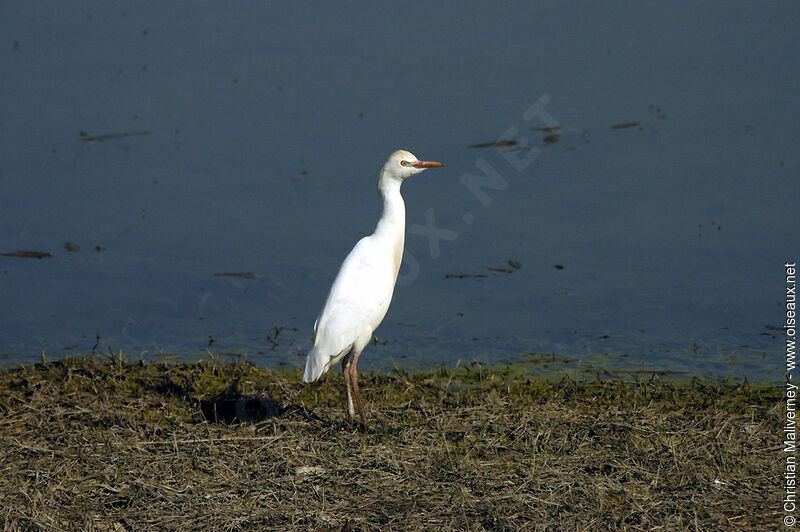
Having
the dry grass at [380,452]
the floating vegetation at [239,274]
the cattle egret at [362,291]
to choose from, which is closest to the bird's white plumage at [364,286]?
the cattle egret at [362,291]

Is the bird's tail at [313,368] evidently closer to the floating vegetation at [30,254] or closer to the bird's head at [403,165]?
the bird's head at [403,165]

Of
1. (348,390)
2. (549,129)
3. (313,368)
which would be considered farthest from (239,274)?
(549,129)

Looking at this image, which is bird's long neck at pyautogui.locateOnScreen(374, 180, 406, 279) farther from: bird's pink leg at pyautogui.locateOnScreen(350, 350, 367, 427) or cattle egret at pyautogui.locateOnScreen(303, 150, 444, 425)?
bird's pink leg at pyautogui.locateOnScreen(350, 350, 367, 427)

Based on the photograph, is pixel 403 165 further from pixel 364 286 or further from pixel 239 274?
pixel 239 274

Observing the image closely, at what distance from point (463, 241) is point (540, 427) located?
109 inches

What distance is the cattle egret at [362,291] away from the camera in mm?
5742

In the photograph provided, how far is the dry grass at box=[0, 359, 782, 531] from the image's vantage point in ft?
14.6

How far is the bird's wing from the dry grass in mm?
404

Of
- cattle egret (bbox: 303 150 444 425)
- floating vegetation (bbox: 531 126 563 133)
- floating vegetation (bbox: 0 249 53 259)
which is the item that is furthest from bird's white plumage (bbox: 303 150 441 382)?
floating vegetation (bbox: 531 126 563 133)

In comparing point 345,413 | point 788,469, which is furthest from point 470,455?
point 788,469

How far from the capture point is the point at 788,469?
4.82 m

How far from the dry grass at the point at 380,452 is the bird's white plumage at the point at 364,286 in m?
0.39

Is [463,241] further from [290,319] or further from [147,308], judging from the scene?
[147,308]

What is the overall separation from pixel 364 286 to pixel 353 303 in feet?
0.40
